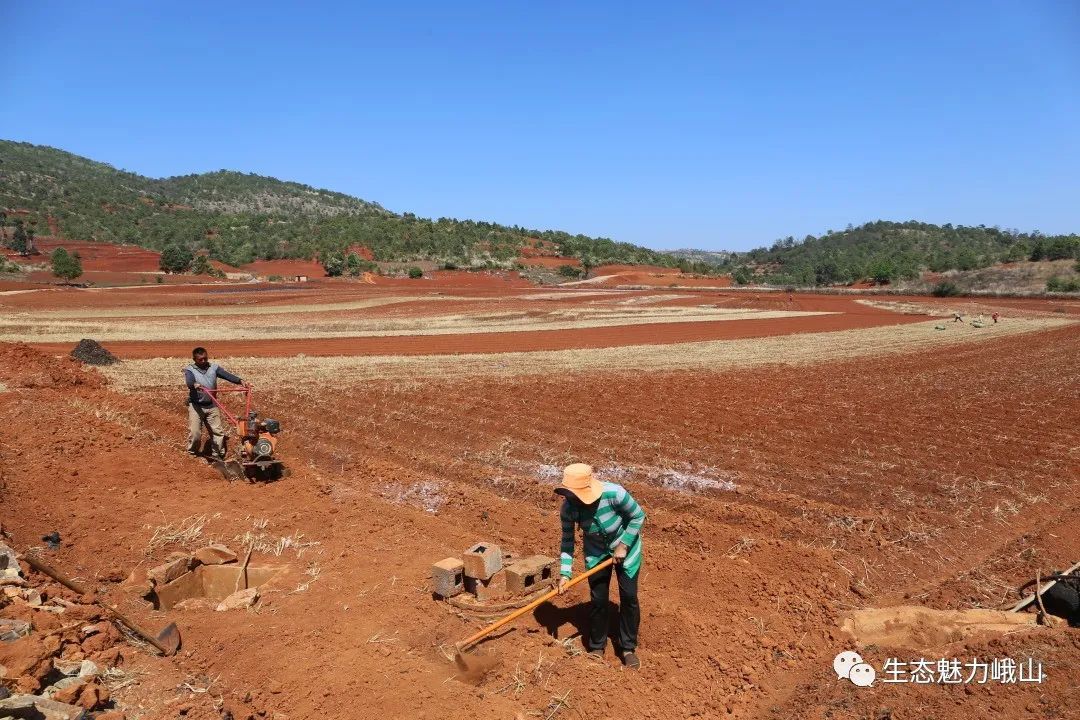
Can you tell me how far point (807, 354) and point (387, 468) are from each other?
62.9 feet

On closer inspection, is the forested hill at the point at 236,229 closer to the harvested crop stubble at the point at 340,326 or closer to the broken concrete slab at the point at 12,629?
the harvested crop stubble at the point at 340,326

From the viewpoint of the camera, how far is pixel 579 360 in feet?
76.1

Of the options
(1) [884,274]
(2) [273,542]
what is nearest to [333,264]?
(1) [884,274]

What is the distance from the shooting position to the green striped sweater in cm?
546

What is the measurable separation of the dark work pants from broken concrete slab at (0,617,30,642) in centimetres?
426

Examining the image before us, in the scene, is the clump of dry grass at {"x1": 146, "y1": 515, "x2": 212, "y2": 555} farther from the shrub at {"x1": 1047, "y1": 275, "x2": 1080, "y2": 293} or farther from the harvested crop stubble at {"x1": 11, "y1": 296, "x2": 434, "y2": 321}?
the shrub at {"x1": 1047, "y1": 275, "x2": 1080, "y2": 293}

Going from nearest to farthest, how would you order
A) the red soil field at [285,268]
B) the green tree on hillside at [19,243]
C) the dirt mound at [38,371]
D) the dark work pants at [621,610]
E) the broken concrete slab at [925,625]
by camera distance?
1. the dark work pants at [621,610]
2. the broken concrete slab at [925,625]
3. the dirt mound at [38,371]
4. the green tree on hillside at [19,243]
5. the red soil field at [285,268]

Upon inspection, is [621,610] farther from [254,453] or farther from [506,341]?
[506,341]

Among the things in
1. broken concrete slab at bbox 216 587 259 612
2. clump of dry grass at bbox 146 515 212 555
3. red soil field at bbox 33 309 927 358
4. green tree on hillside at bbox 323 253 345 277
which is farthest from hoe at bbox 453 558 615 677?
green tree on hillside at bbox 323 253 345 277

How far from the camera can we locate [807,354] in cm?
2519

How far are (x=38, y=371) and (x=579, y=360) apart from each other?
1536 cm

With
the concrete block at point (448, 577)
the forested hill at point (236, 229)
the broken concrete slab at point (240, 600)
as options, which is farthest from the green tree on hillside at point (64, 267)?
the concrete block at point (448, 577)

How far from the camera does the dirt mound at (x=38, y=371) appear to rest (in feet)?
50.4

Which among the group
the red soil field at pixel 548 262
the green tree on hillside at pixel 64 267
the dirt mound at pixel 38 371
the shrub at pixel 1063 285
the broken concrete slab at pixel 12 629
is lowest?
the dirt mound at pixel 38 371
